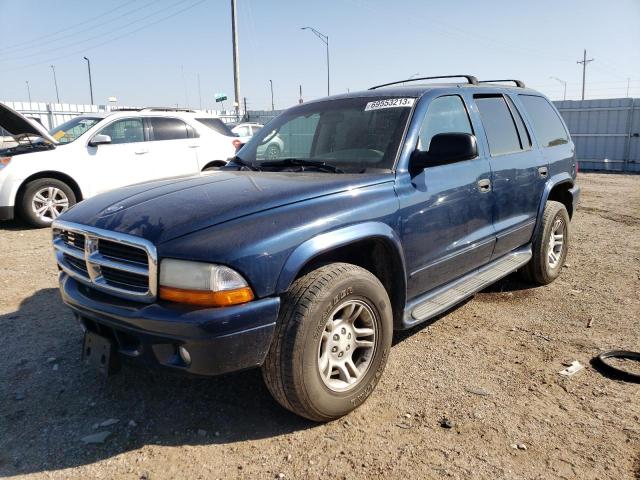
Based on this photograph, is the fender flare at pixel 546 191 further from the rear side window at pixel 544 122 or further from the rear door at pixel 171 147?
the rear door at pixel 171 147

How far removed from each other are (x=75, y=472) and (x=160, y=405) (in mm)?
610

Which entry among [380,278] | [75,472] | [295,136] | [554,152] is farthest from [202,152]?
[75,472]

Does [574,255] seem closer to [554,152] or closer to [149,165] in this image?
[554,152]

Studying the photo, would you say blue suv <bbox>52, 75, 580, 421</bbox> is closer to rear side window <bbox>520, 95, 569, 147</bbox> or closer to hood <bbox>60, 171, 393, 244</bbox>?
hood <bbox>60, 171, 393, 244</bbox>

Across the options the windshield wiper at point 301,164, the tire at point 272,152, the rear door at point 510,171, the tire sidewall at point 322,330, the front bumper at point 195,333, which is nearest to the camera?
the front bumper at point 195,333

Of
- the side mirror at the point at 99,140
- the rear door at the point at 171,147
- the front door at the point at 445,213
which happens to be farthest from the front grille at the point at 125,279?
the rear door at the point at 171,147

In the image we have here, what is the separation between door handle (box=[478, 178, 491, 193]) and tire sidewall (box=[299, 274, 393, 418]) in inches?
52.2

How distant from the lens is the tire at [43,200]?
7383 millimetres

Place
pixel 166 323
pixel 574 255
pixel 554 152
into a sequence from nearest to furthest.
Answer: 1. pixel 166 323
2. pixel 554 152
3. pixel 574 255

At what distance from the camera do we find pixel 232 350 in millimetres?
2254

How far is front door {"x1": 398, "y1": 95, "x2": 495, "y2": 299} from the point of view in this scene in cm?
308

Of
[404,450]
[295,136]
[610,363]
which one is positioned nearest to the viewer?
[404,450]

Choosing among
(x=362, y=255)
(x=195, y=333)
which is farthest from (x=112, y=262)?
(x=362, y=255)

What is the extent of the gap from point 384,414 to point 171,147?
6.96 metres
